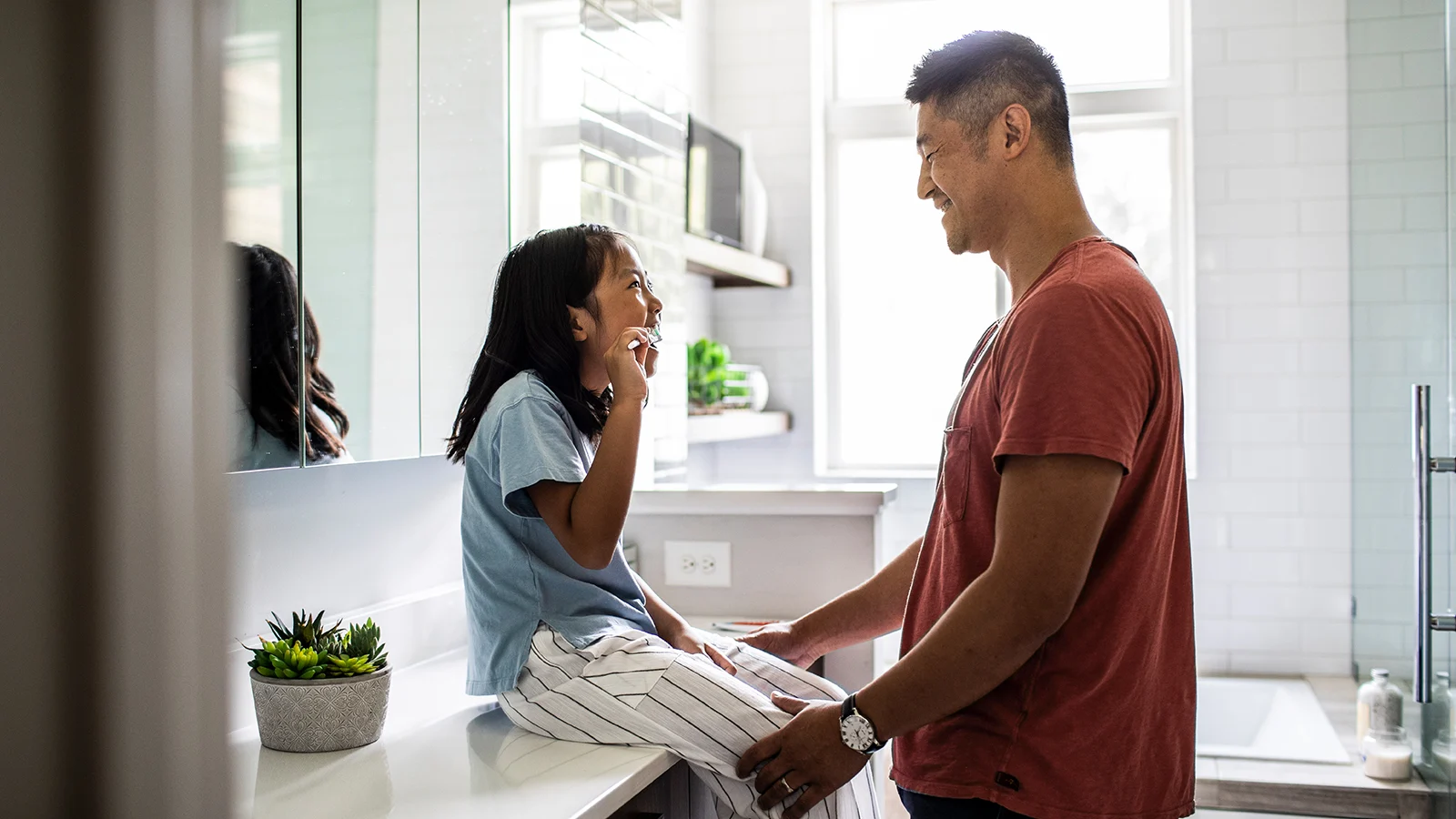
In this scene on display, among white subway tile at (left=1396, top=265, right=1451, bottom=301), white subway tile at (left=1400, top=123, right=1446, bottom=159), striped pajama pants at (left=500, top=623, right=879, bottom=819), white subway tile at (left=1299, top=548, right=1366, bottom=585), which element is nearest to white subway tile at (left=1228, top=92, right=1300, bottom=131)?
white subway tile at (left=1400, top=123, right=1446, bottom=159)

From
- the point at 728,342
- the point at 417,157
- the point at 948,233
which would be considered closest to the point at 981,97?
the point at 948,233

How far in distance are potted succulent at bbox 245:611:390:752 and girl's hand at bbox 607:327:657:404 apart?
414 millimetres

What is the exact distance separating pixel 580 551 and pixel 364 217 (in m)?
0.57

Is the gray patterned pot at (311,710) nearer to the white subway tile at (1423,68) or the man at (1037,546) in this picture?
the man at (1037,546)

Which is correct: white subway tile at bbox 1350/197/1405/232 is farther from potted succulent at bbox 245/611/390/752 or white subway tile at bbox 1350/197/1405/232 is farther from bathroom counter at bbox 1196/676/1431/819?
potted succulent at bbox 245/611/390/752

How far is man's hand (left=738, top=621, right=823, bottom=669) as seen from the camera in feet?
5.39

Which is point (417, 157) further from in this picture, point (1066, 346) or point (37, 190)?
point (37, 190)

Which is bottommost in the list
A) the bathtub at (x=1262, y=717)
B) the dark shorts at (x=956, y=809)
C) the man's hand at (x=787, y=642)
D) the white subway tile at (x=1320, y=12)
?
the bathtub at (x=1262, y=717)

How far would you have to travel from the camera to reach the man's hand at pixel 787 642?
1642mm

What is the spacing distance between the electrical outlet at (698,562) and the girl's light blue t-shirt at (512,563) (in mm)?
701

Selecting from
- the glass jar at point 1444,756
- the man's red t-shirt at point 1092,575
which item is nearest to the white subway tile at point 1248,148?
the glass jar at point 1444,756

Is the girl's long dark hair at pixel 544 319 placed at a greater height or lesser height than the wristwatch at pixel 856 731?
greater

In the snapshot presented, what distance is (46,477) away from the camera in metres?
0.19

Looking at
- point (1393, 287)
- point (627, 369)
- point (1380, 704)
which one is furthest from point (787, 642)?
point (1393, 287)
